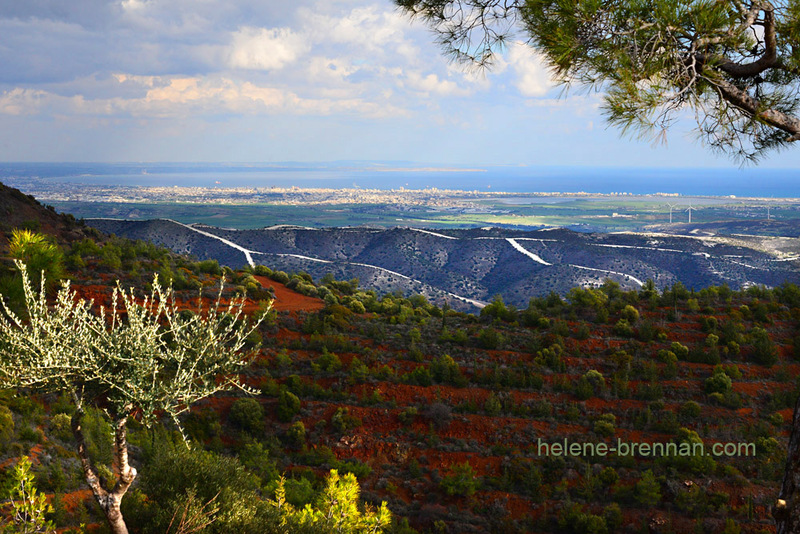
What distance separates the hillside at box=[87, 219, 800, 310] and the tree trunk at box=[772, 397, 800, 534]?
32.4m

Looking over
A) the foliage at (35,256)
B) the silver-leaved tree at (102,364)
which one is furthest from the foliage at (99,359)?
the foliage at (35,256)

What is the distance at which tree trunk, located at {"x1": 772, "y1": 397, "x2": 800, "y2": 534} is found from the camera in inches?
137

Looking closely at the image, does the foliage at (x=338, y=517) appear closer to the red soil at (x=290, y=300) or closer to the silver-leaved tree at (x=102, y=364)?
the silver-leaved tree at (x=102, y=364)

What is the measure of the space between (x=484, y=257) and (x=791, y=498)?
47.2 metres

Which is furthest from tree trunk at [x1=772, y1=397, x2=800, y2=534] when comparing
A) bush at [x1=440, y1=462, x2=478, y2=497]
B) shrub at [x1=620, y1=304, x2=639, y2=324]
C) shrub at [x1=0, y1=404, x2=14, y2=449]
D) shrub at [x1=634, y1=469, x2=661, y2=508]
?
shrub at [x1=620, y1=304, x2=639, y2=324]

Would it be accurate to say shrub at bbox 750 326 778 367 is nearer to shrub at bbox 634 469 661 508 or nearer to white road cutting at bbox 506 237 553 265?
shrub at bbox 634 469 661 508

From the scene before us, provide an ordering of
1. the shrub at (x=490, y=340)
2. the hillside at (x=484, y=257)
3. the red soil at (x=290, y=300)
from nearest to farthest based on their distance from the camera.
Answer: the shrub at (x=490, y=340) → the red soil at (x=290, y=300) → the hillside at (x=484, y=257)

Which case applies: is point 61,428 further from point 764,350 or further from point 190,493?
point 764,350

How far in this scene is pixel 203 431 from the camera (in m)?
11.9

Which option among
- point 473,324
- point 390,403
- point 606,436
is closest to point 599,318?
point 473,324

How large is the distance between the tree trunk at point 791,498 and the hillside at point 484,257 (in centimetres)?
3239

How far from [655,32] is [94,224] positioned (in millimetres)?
58971

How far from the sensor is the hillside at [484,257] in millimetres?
40406

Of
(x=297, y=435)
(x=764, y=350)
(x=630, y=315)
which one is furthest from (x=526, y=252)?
(x=297, y=435)
